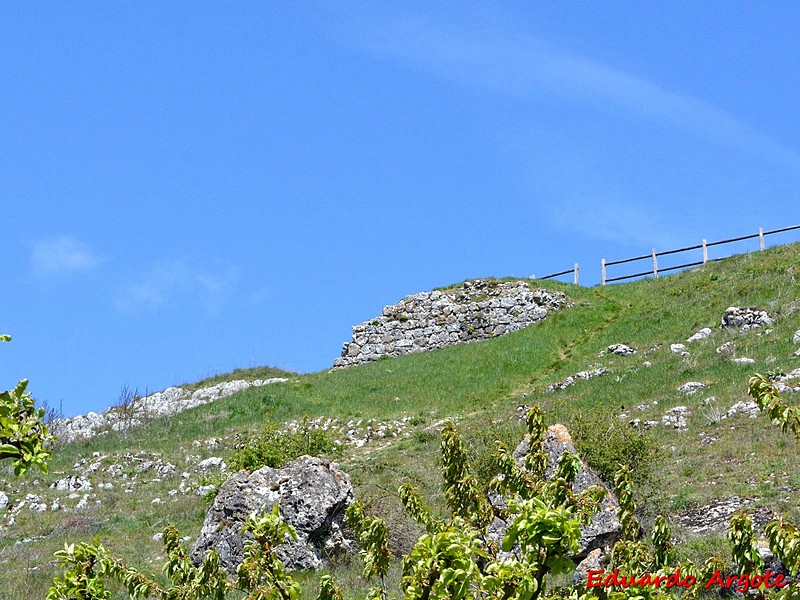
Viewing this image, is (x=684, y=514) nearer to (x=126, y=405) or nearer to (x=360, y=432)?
(x=360, y=432)

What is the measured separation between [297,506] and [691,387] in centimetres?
1328

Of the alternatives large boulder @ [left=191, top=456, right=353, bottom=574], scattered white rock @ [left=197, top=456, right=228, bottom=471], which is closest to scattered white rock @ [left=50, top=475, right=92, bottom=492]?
scattered white rock @ [left=197, top=456, right=228, bottom=471]

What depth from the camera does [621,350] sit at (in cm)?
3519

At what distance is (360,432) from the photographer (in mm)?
30938

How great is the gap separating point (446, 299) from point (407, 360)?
5825mm

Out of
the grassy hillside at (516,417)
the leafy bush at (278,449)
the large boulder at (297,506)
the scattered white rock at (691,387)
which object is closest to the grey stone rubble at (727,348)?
the grassy hillside at (516,417)

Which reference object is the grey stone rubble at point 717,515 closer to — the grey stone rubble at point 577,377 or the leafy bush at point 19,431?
the leafy bush at point 19,431

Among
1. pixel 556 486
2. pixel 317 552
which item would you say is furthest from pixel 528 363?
pixel 556 486

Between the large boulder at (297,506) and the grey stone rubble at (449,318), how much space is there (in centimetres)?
2874

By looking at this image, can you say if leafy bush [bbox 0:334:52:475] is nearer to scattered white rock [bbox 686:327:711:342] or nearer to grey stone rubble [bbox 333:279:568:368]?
scattered white rock [bbox 686:327:711:342]

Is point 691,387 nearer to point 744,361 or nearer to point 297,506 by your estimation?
point 744,361

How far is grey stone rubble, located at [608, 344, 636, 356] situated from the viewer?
34844mm

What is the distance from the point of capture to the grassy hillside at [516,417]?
18.4 metres

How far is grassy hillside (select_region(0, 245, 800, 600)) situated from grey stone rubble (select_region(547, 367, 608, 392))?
558mm
